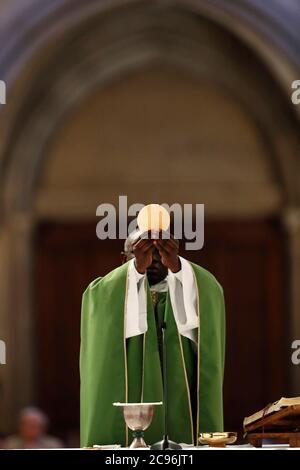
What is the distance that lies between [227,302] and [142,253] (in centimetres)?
852

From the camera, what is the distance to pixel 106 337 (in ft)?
19.5

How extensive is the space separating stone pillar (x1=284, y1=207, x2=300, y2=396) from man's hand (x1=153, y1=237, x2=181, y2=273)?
8022 mm

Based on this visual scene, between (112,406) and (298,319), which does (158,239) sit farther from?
(298,319)

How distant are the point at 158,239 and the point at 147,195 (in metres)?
8.28

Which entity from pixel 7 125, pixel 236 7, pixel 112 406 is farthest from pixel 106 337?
pixel 7 125

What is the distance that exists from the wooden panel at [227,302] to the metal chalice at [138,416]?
8719mm

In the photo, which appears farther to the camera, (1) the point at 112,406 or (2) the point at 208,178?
(2) the point at 208,178

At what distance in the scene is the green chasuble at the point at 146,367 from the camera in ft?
19.5

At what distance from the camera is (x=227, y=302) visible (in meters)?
14.2
